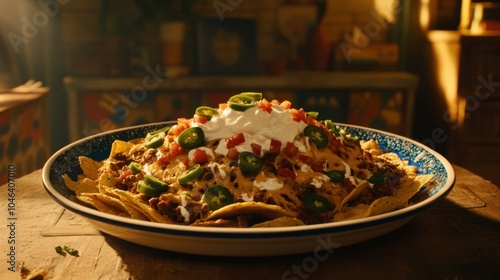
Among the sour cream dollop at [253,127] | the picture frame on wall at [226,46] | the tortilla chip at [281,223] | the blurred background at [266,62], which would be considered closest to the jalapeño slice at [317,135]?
the sour cream dollop at [253,127]

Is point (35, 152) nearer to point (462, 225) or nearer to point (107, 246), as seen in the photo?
point (107, 246)

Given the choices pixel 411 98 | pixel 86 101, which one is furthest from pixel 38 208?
pixel 411 98

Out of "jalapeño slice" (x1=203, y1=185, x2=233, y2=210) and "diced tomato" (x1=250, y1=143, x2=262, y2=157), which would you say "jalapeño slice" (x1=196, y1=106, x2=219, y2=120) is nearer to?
"diced tomato" (x1=250, y1=143, x2=262, y2=157)

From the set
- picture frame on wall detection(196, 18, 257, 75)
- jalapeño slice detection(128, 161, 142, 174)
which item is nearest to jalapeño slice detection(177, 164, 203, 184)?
jalapeño slice detection(128, 161, 142, 174)

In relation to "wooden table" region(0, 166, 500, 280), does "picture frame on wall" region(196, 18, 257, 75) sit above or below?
above

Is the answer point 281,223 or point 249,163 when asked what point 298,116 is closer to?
point 249,163

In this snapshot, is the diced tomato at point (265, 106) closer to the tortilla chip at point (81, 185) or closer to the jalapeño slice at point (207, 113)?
the jalapeño slice at point (207, 113)

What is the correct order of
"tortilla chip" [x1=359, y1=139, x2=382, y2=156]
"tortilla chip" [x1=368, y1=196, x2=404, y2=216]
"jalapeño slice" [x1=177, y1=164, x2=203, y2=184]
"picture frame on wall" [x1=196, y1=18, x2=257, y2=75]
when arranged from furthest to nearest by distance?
"picture frame on wall" [x1=196, y1=18, x2=257, y2=75], "tortilla chip" [x1=359, y1=139, x2=382, y2=156], "jalapeño slice" [x1=177, y1=164, x2=203, y2=184], "tortilla chip" [x1=368, y1=196, x2=404, y2=216]
